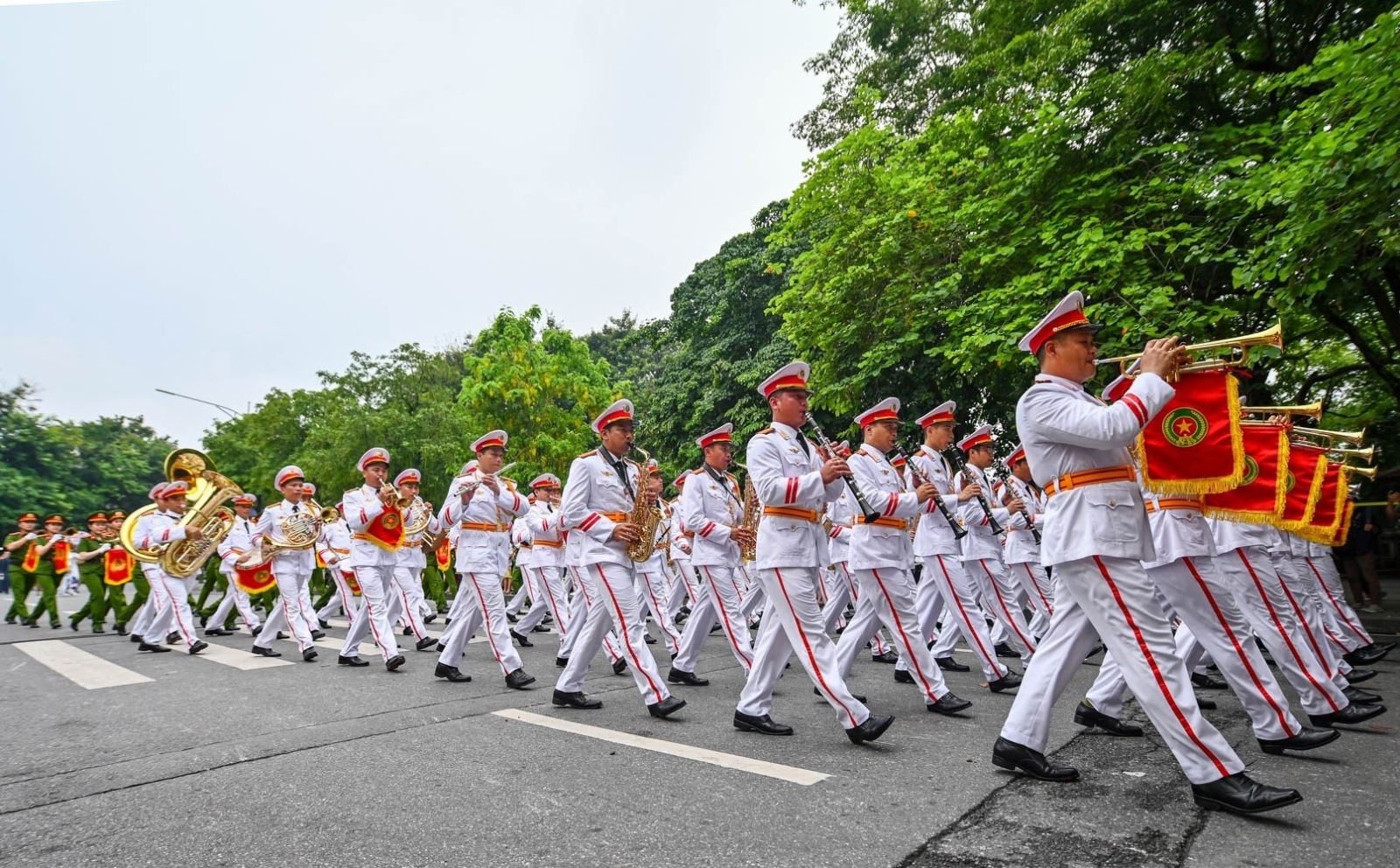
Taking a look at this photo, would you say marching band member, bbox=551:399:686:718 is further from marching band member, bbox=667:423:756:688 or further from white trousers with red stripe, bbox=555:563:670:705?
marching band member, bbox=667:423:756:688

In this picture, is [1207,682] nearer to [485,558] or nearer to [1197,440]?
[1197,440]

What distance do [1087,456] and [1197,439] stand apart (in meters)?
1.10

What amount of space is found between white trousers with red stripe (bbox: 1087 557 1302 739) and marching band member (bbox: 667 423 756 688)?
138 inches

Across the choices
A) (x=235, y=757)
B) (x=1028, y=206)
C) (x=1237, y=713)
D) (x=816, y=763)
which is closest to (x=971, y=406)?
(x=1028, y=206)

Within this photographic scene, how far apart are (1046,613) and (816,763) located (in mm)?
4663

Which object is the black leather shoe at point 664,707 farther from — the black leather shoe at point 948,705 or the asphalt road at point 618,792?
the black leather shoe at point 948,705

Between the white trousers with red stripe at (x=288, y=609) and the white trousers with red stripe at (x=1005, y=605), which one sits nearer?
the white trousers with red stripe at (x=1005, y=605)

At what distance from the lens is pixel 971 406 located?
1670 cm

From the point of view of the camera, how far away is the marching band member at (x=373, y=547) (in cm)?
840

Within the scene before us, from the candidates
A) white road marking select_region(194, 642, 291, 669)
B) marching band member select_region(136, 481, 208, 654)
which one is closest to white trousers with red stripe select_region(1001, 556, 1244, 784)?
white road marking select_region(194, 642, 291, 669)

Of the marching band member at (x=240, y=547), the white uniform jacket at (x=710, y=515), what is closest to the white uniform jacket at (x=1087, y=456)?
the white uniform jacket at (x=710, y=515)

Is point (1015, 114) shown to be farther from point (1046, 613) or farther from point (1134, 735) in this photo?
point (1134, 735)

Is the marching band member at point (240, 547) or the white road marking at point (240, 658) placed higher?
the marching band member at point (240, 547)

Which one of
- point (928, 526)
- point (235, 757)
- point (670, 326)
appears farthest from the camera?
point (670, 326)
